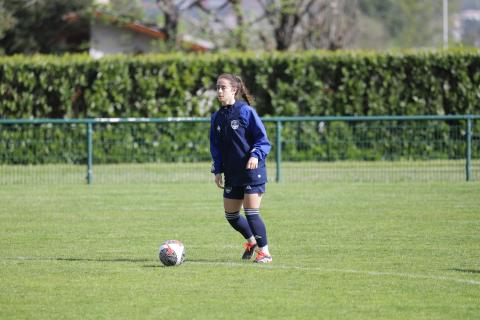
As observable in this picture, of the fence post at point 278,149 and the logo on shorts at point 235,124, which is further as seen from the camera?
the fence post at point 278,149

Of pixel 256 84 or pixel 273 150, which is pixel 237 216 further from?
pixel 256 84

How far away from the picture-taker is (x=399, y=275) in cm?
942

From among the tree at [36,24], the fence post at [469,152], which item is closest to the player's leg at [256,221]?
the fence post at [469,152]

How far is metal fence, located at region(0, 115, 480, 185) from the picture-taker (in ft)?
66.9

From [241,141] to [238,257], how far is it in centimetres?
128

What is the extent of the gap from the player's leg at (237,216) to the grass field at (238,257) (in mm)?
271

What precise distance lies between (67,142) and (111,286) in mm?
12933

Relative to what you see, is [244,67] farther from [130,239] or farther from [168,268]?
[168,268]

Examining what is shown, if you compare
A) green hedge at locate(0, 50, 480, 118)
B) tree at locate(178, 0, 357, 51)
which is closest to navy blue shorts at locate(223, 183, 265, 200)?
green hedge at locate(0, 50, 480, 118)

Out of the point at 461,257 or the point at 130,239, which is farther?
the point at 130,239

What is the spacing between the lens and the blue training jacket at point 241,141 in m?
10.2

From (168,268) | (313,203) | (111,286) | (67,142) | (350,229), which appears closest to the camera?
(111,286)

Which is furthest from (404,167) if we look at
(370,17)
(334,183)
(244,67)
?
(370,17)

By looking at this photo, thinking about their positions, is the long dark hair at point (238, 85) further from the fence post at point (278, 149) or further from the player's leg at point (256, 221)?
the fence post at point (278, 149)
